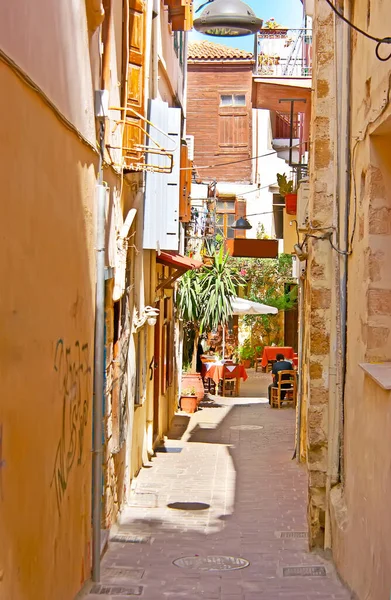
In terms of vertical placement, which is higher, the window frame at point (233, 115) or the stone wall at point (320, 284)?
the window frame at point (233, 115)

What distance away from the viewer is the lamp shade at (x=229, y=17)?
35.1 ft

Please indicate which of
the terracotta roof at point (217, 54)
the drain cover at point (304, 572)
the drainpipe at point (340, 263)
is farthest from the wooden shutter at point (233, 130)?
the drain cover at point (304, 572)

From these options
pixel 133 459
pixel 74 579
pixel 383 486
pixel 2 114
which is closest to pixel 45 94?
pixel 2 114

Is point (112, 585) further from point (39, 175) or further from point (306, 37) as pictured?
point (306, 37)

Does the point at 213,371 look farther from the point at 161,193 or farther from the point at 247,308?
the point at 161,193

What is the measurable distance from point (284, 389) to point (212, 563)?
13722mm

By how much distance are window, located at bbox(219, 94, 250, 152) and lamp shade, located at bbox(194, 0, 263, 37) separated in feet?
88.3

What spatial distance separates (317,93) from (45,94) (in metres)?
4.92

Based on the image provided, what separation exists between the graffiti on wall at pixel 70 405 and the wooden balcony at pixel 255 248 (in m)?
13.0

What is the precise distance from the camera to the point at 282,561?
10.2m

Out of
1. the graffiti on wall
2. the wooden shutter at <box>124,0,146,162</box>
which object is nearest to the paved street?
the graffiti on wall

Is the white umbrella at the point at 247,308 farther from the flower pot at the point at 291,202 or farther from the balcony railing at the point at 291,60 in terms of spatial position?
the flower pot at the point at 291,202

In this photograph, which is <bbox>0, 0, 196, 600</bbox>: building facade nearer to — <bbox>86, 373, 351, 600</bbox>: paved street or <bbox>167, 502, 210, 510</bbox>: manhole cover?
<bbox>86, 373, 351, 600</bbox>: paved street

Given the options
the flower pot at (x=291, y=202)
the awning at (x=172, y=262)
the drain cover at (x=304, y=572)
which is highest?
the flower pot at (x=291, y=202)
